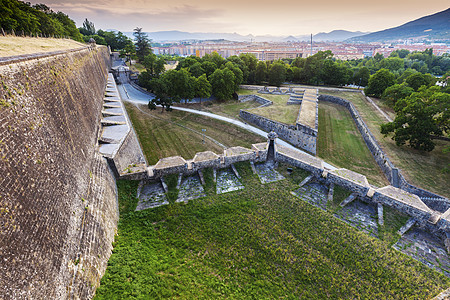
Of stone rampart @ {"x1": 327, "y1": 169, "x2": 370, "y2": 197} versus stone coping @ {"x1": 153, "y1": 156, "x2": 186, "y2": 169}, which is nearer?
stone rampart @ {"x1": 327, "y1": 169, "x2": 370, "y2": 197}

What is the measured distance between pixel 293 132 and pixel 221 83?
18230 millimetres

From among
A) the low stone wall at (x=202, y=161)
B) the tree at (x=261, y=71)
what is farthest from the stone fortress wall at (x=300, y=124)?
the tree at (x=261, y=71)

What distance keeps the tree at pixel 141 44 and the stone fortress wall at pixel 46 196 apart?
49035mm

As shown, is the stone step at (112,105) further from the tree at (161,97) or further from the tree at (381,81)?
the tree at (381,81)

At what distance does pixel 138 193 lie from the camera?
14.3 meters

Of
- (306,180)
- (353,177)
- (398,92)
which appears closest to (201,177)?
A: (306,180)

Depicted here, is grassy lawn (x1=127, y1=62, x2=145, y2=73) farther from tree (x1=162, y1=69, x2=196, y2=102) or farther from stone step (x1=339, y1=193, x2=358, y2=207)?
stone step (x1=339, y1=193, x2=358, y2=207)

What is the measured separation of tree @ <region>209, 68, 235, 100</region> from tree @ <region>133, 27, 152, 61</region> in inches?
1071

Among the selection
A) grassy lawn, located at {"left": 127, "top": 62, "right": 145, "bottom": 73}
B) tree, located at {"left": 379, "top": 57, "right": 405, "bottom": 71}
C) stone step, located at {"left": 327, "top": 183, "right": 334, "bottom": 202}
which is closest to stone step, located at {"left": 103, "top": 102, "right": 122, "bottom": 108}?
stone step, located at {"left": 327, "top": 183, "right": 334, "bottom": 202}

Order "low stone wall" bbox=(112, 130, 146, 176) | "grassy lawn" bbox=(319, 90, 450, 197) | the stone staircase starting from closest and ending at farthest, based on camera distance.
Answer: "low stone wall" bbox=(112, 130, 146, 176) → the stone staircase → "grassy lawn" bbox=(319, 90, 450, 197)

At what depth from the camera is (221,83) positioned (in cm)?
3850

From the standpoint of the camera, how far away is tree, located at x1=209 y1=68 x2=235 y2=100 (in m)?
38.7

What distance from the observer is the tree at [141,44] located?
5431cm

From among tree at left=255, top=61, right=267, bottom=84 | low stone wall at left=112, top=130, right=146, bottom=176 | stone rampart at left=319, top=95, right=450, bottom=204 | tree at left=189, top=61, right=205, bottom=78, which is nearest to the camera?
low stone wall at left=112, top=130, right=146, bottom=176
